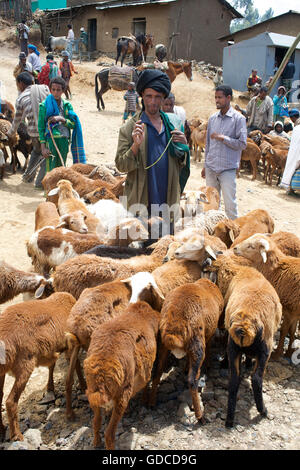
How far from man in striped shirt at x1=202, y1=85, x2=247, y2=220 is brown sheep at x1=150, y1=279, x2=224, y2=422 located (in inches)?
139

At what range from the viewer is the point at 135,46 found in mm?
23875

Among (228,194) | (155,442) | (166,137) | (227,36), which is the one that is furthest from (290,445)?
(227,36)

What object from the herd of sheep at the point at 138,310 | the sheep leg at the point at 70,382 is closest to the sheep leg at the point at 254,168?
the herd of sheep at the point at 138,310

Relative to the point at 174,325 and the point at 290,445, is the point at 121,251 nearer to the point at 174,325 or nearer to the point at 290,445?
the point at 174,325

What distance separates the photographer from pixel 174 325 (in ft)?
10.9

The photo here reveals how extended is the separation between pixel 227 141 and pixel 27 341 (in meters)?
4.60

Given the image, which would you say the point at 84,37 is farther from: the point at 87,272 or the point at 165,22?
the point at 87,272

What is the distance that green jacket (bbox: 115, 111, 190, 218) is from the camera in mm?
4305

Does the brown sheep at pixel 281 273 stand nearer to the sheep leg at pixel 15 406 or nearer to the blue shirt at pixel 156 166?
the blue shirt at pixel 156 166

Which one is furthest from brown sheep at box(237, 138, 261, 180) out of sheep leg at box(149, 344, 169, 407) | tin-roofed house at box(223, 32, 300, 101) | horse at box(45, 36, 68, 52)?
horse at box(45, 36, 68, 52)

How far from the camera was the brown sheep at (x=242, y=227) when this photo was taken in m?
5.68

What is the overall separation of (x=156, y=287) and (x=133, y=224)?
1.38 meters

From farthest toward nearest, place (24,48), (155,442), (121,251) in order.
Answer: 1. (24,48)
2. (121,251)
3. (155,442)

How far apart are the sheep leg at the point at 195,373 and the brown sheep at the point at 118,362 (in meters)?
0.35
